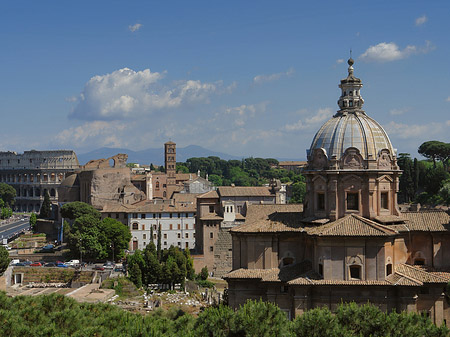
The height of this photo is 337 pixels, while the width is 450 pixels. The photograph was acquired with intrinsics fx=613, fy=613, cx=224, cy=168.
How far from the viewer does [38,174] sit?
146 meters

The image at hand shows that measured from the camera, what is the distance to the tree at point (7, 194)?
134m

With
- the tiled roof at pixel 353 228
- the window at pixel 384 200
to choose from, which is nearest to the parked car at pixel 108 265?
the tiled roof at pixel 353 228

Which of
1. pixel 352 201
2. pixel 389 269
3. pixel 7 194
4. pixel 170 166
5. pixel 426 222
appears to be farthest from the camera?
pixel 7 194

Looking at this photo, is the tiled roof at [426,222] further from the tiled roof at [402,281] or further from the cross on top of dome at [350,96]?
the cross on top of dome at [350,96]

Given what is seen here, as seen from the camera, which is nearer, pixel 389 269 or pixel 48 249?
pixel 389 269

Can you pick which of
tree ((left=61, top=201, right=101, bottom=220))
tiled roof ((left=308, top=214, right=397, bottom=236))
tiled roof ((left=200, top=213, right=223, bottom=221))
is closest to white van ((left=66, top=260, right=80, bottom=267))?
tiled roof ((left=200, top=213, right=223, bottom=221))

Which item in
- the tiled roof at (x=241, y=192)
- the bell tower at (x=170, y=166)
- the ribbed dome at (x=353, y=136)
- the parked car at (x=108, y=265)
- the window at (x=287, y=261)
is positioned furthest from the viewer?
the bell tower at (x=170, y=166)

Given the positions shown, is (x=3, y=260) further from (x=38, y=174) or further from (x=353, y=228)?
(x=38, y=174)

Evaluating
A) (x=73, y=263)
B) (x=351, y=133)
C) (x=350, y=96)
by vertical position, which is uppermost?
(x=350, y=96)

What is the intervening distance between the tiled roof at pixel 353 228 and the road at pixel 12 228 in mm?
66900

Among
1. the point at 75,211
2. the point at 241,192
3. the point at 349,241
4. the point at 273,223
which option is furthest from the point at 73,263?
the point at 349,241

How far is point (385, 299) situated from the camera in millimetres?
33188

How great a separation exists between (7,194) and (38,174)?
12.4 metres

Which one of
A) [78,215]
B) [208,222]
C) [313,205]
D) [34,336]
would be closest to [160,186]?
[78,215]
